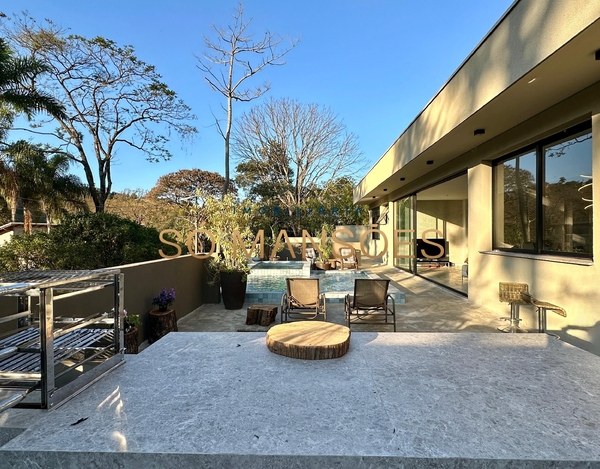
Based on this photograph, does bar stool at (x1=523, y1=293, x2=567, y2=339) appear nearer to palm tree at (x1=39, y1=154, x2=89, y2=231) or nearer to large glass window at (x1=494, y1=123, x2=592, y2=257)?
large glass window at (x1=494, y1=123, x2=592, y2=257)

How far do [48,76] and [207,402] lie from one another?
19.4m

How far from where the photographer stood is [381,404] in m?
1.37

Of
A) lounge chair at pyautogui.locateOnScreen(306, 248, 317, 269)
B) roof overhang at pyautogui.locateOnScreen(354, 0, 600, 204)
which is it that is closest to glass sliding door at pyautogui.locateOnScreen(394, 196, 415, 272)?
lounge chair at pyautogui.locateOnScreen(306, 248, 317, 269)

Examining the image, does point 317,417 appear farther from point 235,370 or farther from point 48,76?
point 48,76

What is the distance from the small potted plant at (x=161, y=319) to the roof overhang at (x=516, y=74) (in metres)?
5.25

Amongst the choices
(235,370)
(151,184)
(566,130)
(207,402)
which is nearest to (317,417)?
(207,402)

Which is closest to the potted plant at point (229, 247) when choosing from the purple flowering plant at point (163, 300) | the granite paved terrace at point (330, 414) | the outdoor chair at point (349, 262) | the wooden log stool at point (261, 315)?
the wooden log stool at point (261, 315)

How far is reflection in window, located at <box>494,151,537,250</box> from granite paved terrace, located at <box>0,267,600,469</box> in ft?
13.4

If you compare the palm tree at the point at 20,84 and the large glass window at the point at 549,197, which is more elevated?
the palm tree at the point at 20,84

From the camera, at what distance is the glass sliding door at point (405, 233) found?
11.9 meters

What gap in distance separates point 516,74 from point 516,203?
290 cm

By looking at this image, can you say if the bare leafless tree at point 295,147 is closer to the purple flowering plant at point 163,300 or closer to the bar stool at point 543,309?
the purple flowering plant at point 163,300

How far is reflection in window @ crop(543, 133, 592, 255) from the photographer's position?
4.21m

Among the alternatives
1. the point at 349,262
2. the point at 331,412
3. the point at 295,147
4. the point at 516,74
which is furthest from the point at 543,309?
the point at 295,147
